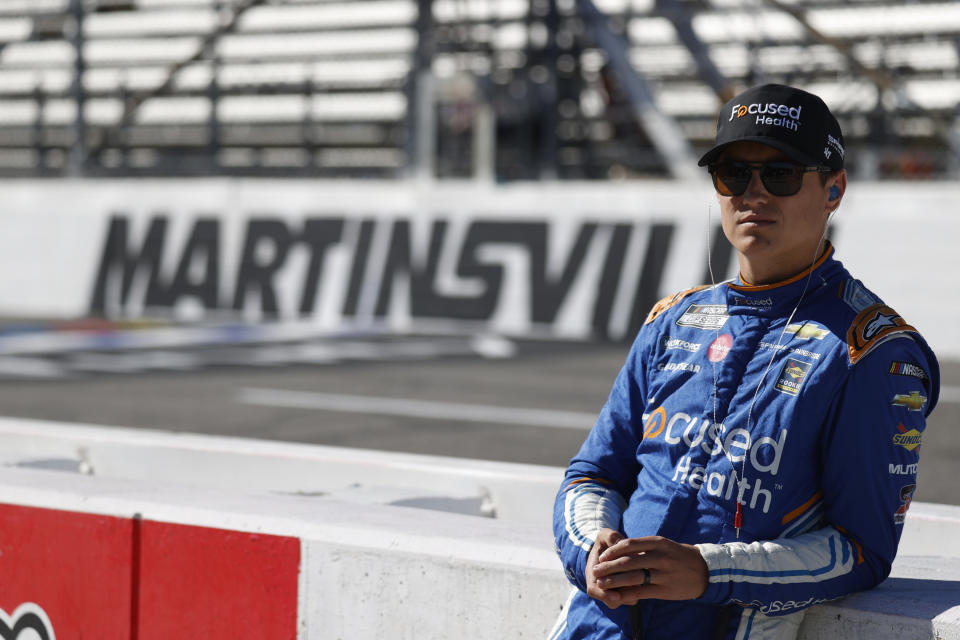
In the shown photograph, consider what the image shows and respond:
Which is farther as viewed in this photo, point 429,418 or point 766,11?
point 766,11

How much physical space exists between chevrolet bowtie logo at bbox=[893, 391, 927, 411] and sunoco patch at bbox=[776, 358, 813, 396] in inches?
6.1

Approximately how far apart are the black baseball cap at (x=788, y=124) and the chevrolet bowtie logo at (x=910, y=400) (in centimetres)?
44

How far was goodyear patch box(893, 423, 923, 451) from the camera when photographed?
7.45ft

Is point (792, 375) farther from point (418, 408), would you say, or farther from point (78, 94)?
point (78, 94)

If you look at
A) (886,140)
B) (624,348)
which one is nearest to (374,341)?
(624,348)

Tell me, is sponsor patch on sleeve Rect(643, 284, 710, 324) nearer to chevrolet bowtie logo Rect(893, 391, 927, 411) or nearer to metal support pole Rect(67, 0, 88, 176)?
chevrolet bowtie logo Rect(893, 391, 927, 411)

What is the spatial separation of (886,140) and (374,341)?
7590mm

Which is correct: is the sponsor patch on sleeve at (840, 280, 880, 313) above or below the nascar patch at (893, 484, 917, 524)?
above

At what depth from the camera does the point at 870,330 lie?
2.31m

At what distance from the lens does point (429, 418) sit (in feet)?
28.2

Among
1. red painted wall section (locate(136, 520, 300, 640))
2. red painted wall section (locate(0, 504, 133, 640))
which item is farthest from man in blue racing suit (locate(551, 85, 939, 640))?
red painted wall section (locate(0, 504, 133, 640))

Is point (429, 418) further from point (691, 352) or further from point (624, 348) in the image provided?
point (691, 352)

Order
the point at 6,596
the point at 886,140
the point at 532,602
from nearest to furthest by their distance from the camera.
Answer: the point at 532,602
the point at 6,596
the point at 886,140

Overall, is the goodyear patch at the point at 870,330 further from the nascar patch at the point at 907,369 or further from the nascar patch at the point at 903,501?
the nascar patch at the point at 903,501
